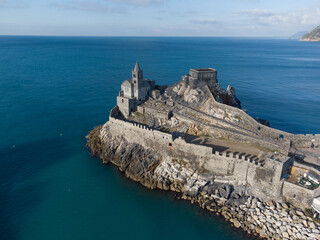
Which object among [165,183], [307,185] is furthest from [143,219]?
[307,185]

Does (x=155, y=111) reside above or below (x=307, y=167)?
above

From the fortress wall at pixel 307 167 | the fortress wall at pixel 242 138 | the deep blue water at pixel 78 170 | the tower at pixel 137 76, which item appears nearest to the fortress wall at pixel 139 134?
the deep blue water at pixel 78 170

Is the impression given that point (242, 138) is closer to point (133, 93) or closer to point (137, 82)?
point (137, 82)

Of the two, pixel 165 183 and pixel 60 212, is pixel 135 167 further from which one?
pixel 60 212

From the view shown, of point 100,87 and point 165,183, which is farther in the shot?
point 100,87

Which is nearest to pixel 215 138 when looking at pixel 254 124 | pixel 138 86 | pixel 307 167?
pixel 254 124

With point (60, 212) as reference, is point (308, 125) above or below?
above

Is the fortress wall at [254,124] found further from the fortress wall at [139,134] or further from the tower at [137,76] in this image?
the tower at [137,76]

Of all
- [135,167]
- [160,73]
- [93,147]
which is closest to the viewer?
[135,167]
